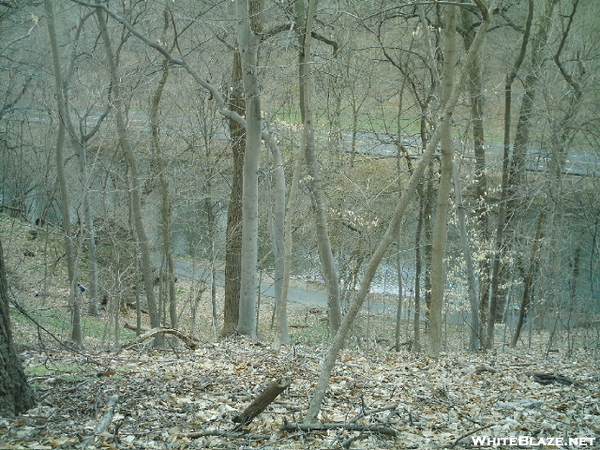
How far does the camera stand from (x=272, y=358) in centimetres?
670

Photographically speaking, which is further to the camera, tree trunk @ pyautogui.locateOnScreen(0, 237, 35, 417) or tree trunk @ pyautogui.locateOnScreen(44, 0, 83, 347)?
tree trunk @ pyautogui.locateOnScreen(44, 0, 83, 347)

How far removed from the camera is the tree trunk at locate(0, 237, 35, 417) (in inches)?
155

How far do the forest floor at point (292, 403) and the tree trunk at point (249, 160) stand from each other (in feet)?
6.83

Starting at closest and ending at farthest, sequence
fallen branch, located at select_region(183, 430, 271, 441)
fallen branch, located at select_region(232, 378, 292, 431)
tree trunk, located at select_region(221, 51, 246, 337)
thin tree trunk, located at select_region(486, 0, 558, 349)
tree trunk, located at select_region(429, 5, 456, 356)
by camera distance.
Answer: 1. fallen branch, located at select_region(183, 430, 271, 441)
2. fallen branch, located at select_region(232, 378, 292, 431)
3. tree trunk, located at select_region(429, 5, 456, 356)
4. tree trunk, located at select_region(221, 51, 246, 337)
5. thin tree trunk, located at select_region(486, 0, 558, 349)

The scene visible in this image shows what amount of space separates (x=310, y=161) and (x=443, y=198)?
3093mm

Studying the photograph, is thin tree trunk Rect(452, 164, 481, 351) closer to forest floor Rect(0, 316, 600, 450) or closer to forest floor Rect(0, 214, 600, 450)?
forest floor Rect(0, 214, 600, 450)

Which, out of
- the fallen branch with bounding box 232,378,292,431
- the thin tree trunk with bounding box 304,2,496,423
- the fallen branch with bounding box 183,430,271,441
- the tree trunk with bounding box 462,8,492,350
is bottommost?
the fallen branch with bounding box 183,430,271,441

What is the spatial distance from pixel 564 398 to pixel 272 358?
10.0 ft

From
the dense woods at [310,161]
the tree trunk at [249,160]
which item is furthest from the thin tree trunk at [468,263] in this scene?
the tree trunk at [249,160]

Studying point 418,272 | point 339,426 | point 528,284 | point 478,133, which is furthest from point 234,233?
point 339,426

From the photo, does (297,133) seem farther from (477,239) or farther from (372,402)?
(372,402)

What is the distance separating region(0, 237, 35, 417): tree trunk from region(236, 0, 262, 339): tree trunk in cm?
523

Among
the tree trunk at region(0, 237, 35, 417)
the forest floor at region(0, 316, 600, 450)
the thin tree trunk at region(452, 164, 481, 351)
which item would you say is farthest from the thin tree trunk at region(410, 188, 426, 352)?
the tree trunk at region(0, 237, 35, 417)

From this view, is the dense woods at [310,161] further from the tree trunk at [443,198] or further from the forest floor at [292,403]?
the forest floor at [292,403]
